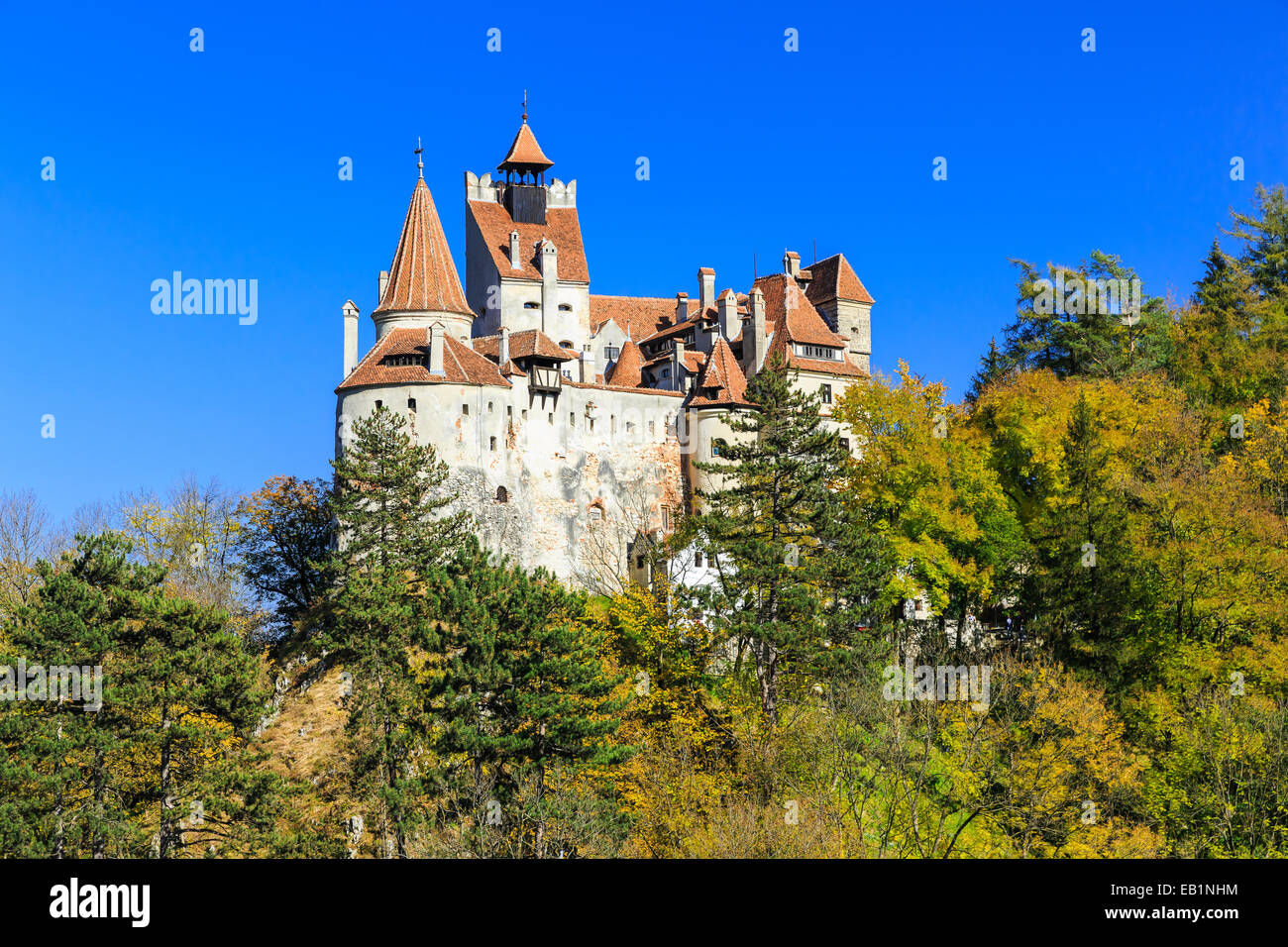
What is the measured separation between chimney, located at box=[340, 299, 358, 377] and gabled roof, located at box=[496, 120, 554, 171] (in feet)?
61.0

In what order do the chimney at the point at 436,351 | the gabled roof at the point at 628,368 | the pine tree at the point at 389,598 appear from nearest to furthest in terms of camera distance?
the pine tree at the point at 389,598, the chimney at the point at 436,351, the gabled roof at the point at 628,368

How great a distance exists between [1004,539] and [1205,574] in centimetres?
737

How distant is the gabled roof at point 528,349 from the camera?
61875 mm

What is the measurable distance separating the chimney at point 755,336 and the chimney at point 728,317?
64.6 inches

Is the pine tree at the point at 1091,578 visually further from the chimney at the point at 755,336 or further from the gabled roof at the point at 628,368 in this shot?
the gabled roof at the point at 628,368

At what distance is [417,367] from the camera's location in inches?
2312

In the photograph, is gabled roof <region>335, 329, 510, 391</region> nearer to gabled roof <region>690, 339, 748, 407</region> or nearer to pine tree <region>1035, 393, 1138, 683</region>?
gabled roof <region>690, 339, 748, 407</region>

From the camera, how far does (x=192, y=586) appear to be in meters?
66.7

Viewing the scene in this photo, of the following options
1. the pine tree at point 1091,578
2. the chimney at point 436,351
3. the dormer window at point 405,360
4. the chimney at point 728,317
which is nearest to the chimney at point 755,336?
the chimney at point 728,317

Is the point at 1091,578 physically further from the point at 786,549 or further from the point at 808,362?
the point at 808,362

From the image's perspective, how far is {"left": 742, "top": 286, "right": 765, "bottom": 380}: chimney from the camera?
222 ft

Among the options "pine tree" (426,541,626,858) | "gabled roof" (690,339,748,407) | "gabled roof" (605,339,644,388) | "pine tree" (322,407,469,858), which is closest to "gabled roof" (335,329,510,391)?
"pine tree" (322,407,469,858)

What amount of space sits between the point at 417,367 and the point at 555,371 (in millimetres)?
Result: 6698
